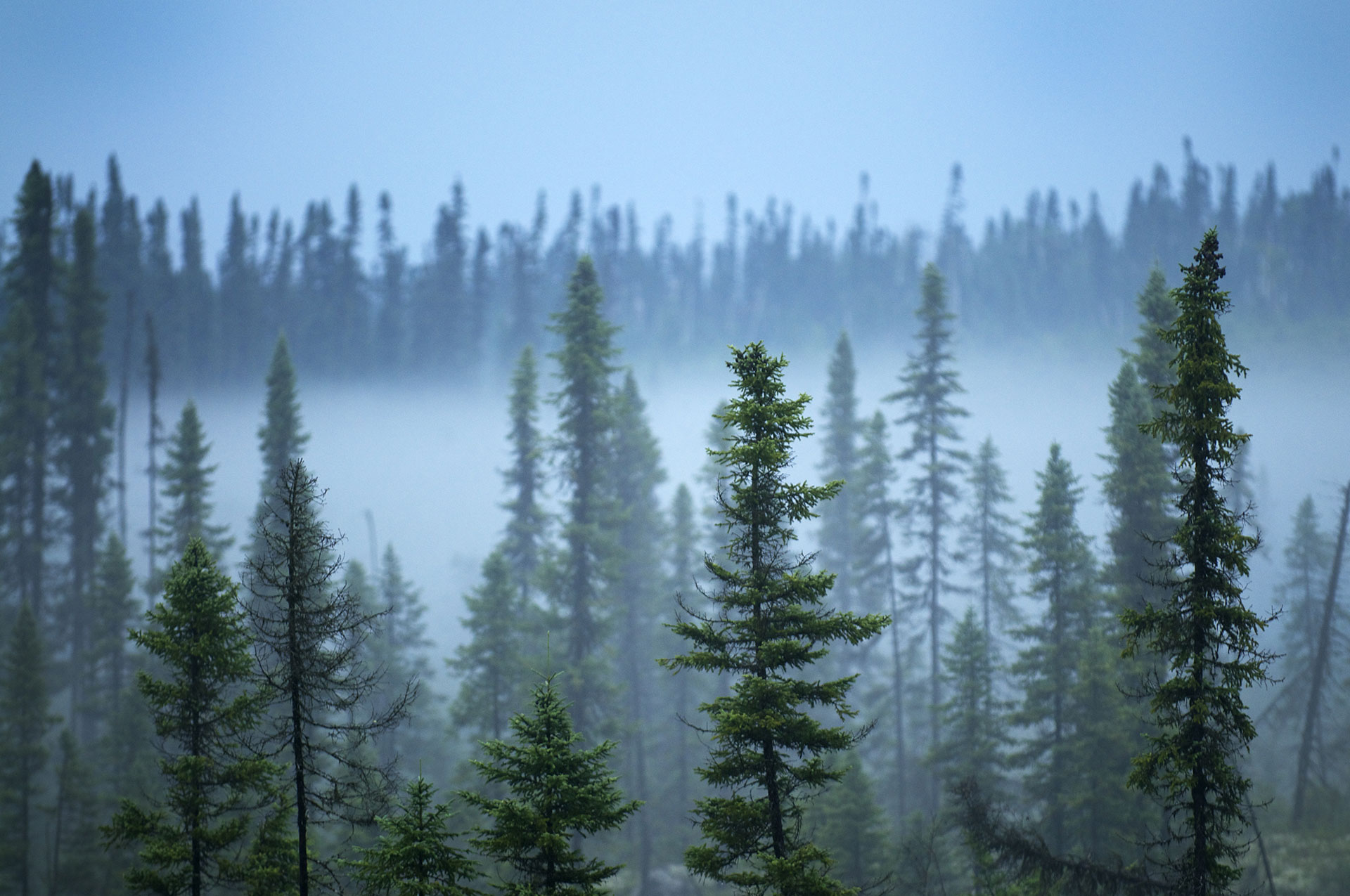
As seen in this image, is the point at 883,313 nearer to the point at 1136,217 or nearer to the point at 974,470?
the point at 1136,217

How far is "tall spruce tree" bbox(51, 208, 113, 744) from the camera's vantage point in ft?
126

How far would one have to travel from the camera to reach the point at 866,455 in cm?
3731

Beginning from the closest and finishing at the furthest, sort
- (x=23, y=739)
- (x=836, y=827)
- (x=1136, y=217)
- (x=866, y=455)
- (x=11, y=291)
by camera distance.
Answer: (x=836, y=827) → (x=23, y=739) → (x=866, y=455) → (x=11, y=291) → (x=1136, y=217)

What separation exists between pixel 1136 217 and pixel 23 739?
127 metres

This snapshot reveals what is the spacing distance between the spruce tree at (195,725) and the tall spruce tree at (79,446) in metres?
29.9

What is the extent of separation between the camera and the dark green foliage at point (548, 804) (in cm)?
1277

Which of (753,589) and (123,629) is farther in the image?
(123,629)

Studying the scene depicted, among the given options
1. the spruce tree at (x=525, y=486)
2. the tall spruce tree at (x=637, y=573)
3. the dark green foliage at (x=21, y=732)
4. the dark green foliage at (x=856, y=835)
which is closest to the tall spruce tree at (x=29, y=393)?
the dark green foliage at (x=21, y=732)

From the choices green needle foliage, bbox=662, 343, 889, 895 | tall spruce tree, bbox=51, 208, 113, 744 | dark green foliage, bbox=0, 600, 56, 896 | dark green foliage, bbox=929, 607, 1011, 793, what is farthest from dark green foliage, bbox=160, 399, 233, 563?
dark green foliage, bbox=929, 607, 1011, 793

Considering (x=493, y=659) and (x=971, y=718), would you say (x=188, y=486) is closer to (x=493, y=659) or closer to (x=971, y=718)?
(x=493, y=659)

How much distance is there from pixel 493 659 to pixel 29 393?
28317mm

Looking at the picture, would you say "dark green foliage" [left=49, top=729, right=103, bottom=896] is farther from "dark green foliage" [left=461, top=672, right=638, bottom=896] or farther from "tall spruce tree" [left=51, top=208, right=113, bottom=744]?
"dark green foliage" [left=461, top=672, right=638, bottom=896]

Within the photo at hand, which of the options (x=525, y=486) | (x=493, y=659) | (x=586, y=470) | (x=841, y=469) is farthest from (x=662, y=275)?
(x=493, y=659)

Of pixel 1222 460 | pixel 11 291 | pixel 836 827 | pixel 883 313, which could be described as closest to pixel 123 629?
pixel 11 291
